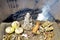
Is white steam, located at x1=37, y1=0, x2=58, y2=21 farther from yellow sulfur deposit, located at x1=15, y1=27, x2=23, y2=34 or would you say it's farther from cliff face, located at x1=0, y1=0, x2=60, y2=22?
yellow sulfur deposit, located at x1=15, y1=27, x2=23, y2=34

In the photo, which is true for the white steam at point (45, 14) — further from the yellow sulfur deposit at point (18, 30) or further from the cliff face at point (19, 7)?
the yellow sulfur deposit at point (18, 30)

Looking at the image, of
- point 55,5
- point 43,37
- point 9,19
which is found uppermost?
point 55,5

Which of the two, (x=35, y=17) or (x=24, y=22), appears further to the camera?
(x=35, y=17)

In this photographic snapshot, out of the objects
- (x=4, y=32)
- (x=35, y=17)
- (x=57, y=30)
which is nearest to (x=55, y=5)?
(x=35, y=17)

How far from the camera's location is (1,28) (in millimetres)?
1452

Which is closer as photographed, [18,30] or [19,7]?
[18,30]

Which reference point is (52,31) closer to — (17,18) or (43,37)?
(43,37)

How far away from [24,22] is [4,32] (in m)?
0.18

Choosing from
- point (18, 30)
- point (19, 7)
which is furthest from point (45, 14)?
point (18, 30)

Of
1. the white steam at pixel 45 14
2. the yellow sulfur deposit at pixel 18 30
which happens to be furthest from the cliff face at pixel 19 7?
the yellow sulfur deposit at pixel 18 30

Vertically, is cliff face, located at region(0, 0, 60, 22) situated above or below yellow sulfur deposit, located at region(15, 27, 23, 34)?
above

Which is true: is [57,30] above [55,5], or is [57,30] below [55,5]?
below

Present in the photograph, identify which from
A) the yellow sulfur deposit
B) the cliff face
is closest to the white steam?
the cliff face

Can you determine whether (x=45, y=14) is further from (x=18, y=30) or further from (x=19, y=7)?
(x=18, y=30)
